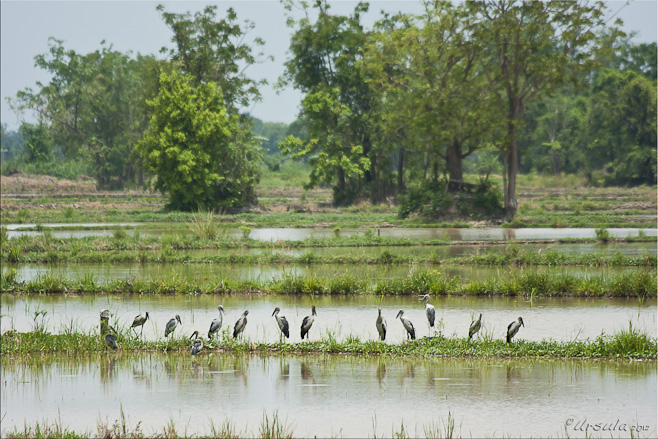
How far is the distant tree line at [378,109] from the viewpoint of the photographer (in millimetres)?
40094

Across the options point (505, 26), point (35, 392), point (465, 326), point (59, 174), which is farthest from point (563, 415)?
point (59, 174)

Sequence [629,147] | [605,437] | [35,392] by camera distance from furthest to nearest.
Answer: [629,147], [35,392], [605,437]

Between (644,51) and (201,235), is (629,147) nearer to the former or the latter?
(644,51)

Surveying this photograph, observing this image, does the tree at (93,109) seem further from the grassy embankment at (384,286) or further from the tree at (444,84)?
the grassy embankment at (384,286)

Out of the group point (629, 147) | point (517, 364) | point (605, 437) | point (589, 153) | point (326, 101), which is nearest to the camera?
point (605, 437)

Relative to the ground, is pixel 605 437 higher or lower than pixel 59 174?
lower

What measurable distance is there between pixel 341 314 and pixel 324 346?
3.32 m

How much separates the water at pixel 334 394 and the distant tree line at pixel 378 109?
29.7 metres

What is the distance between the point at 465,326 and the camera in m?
14.9

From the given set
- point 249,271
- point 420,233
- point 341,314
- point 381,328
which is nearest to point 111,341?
point 381,328

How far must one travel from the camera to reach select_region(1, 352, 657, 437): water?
9.30m

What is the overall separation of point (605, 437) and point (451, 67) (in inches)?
1392

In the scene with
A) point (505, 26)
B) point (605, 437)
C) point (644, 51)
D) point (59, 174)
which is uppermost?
point (644, 51)

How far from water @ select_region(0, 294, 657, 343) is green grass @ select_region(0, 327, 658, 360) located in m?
0.44
